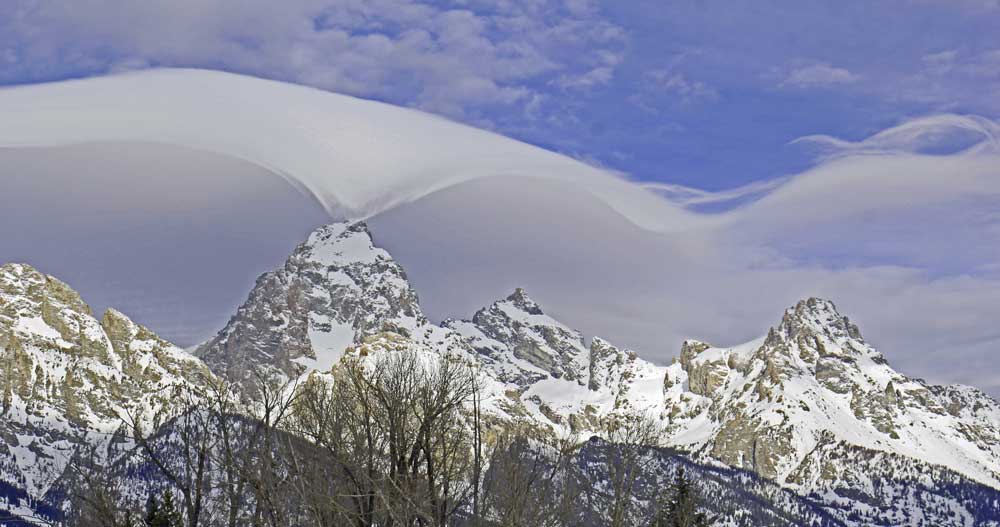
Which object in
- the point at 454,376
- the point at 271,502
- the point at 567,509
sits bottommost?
the point at 271,502

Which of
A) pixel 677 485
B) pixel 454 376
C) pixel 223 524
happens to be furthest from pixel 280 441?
pixel 677 485

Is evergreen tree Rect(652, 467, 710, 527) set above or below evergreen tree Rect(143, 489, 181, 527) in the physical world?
above

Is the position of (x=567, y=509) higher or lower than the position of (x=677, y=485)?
lower

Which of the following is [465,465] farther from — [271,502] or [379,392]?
[271,502]

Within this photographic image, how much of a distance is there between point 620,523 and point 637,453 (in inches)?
288

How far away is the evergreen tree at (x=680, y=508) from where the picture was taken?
6355 cm

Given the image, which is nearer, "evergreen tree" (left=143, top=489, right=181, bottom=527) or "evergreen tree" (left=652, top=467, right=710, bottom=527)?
"evergreen tree" (left=143, top=489, right=181, bottom=527)

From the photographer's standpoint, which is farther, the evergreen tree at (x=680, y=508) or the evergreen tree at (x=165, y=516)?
the evergreen tree at (x=680, y=508)

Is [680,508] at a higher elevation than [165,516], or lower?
higher

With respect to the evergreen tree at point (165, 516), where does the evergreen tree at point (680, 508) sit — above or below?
above

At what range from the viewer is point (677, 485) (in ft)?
234

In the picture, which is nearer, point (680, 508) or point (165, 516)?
point (165, 516)

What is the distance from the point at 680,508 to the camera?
214ft

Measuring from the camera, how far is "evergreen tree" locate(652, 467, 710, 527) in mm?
63553
